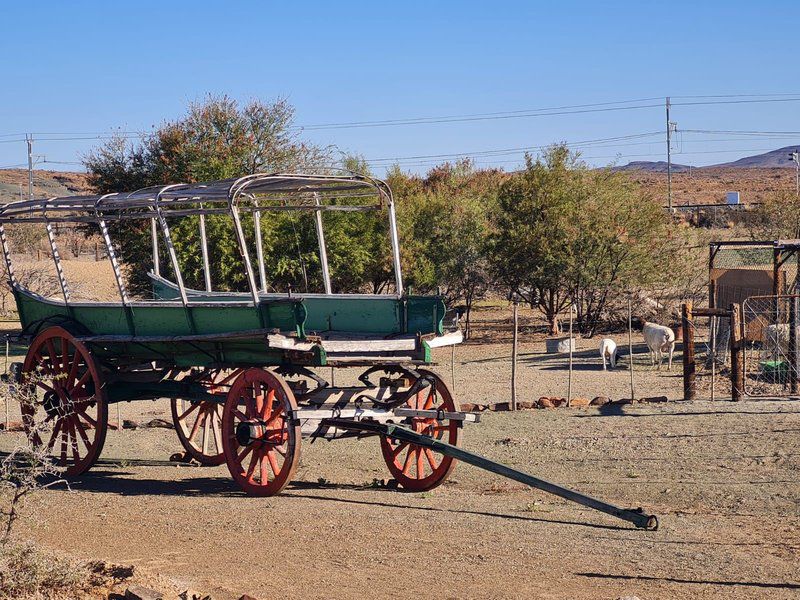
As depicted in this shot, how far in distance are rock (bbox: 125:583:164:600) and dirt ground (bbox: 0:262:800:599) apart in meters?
0.41

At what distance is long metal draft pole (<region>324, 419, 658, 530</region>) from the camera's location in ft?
27.0

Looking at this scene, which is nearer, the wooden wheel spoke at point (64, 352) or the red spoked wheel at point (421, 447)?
the red spoked wheel at point (421, 447)

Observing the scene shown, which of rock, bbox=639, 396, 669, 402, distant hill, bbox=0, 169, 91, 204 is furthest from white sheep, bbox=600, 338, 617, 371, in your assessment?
distant hill, bbox=0, 169, 91, 204

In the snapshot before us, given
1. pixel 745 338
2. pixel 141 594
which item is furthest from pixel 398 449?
pixel 745 338

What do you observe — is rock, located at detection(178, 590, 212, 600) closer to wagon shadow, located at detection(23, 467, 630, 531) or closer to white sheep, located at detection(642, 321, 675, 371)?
wagon shadow, located at detection(23, 467, 630, 531)

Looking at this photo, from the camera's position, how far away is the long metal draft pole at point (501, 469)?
822 cm

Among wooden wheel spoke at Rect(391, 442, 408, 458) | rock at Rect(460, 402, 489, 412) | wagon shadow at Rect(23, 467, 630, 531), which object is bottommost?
wagon shadow at Rect(23, 467, 630, 531)

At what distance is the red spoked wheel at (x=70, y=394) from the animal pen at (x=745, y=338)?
908 centimetres

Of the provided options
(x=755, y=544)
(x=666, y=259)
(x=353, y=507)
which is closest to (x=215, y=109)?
(x=666, y=259)

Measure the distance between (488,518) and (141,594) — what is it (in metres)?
3.65

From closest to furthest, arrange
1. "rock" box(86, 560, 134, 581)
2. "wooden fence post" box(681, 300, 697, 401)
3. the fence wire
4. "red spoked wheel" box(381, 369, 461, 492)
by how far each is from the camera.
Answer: "rock" box(86, 560, 134, 581) → "red spoked wheel" box(381, 369, 461, 492) → "wooden fence post" box(681, 300, 697, 401) → the fence wire

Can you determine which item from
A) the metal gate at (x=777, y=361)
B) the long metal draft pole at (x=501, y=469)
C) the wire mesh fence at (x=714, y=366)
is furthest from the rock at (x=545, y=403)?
the long metal draft pole at (x=501, y=469)

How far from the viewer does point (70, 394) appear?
37.6 feet

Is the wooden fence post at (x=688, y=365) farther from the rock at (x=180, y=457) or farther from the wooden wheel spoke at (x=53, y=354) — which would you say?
the wooden wheel spoke at (x=53, y=354)
